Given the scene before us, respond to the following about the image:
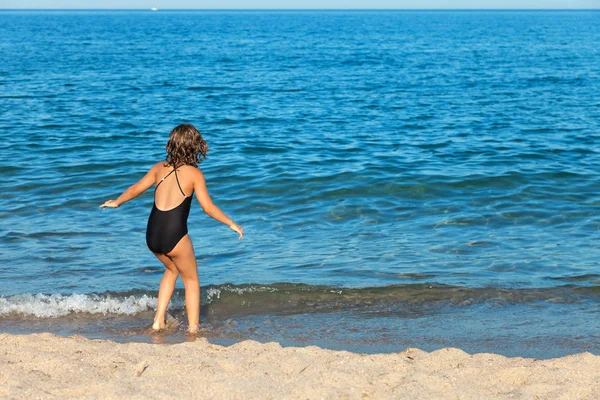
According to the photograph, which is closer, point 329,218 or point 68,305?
point 68,305

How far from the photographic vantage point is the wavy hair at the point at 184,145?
239 inches

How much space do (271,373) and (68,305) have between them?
9.93 feet

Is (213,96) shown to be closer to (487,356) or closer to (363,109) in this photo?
(363,109)

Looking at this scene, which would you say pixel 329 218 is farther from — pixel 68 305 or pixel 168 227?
pixel 168 227

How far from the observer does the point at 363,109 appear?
22.0 m

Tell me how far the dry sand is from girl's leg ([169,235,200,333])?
806mm

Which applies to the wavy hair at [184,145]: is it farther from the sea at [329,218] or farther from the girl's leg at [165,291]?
the sea at [329,218]

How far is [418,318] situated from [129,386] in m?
3.18

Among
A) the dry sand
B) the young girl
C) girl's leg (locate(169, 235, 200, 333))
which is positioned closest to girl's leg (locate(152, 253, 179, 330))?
girl's leg (locate(169, 235, 200, 333))

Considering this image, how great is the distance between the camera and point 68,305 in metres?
7.36

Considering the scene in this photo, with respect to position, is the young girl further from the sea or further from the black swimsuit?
the sea

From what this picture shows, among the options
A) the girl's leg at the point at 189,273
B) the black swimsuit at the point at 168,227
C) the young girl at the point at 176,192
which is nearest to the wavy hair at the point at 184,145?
the young girl at the point at 176,192

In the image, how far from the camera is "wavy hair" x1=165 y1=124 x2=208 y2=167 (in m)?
6.06

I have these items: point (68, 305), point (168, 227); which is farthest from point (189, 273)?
point (68, 305)
